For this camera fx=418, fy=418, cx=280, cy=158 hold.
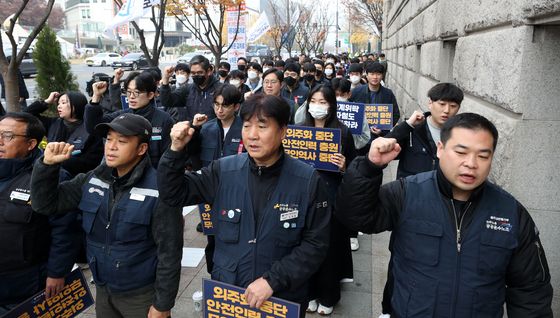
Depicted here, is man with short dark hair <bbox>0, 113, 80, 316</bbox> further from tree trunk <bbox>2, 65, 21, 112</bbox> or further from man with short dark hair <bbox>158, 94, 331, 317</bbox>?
tree trunk <bbox>2, 65, 21, 112</bbox>

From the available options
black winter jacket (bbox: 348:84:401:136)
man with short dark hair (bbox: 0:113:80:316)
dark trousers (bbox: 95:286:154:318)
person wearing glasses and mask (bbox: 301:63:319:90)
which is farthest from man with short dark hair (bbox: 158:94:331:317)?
person wearing glasses and mask (bbox: 301:63:319:90)

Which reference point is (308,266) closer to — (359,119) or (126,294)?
(126,294)

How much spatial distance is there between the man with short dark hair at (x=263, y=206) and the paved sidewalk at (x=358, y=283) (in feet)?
5.14

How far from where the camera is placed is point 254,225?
2.02m

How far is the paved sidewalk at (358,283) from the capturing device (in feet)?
11.3

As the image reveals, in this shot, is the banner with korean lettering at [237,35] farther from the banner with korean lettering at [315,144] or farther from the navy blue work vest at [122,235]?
the navy blue work vest at [122,235]

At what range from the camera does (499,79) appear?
10.1 ft

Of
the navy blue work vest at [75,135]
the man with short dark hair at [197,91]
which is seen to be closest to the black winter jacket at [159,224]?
the navy blue work vest at [75,135]

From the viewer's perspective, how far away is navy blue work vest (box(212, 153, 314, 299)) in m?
2.01

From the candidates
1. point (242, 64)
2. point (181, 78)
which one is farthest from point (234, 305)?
point (242, 64)

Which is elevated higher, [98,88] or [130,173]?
[98,88]

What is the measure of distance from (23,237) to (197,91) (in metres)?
3.48

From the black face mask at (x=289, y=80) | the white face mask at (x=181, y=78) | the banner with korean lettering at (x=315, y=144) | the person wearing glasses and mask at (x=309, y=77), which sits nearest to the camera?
the banner with korean lettering at (x=315, y=144)

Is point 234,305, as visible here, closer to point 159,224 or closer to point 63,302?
point 159,224
